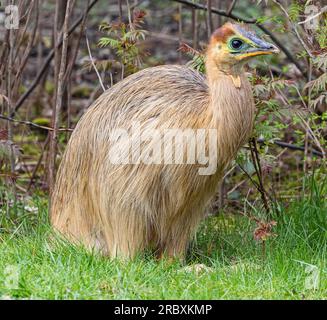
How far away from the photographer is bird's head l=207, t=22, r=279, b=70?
213 inches

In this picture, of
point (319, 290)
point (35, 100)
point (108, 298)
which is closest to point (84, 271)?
point (108, 298)

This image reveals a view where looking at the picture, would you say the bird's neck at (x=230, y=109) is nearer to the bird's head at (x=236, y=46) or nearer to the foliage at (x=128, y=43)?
the bird's head at (x=236, y=46)

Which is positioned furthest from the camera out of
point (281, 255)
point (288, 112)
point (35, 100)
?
point (35, 100)

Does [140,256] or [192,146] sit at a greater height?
[192,146]

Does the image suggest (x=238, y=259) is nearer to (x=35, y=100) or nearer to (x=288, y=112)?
(x=288, y=112)

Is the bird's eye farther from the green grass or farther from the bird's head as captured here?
the green grass

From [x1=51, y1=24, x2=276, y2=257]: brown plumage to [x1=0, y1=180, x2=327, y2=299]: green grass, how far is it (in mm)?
206

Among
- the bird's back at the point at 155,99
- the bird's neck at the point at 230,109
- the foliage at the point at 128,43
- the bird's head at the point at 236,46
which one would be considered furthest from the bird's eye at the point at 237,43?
the foliage at the point at 128,43

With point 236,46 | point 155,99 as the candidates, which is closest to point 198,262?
point 155,99

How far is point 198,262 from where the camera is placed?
19.9 feet

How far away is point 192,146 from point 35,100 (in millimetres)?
4604

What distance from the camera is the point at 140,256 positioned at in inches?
229

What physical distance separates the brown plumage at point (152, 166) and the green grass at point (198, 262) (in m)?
0.21

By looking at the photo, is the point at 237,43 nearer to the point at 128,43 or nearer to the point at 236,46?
the point at 236,46
